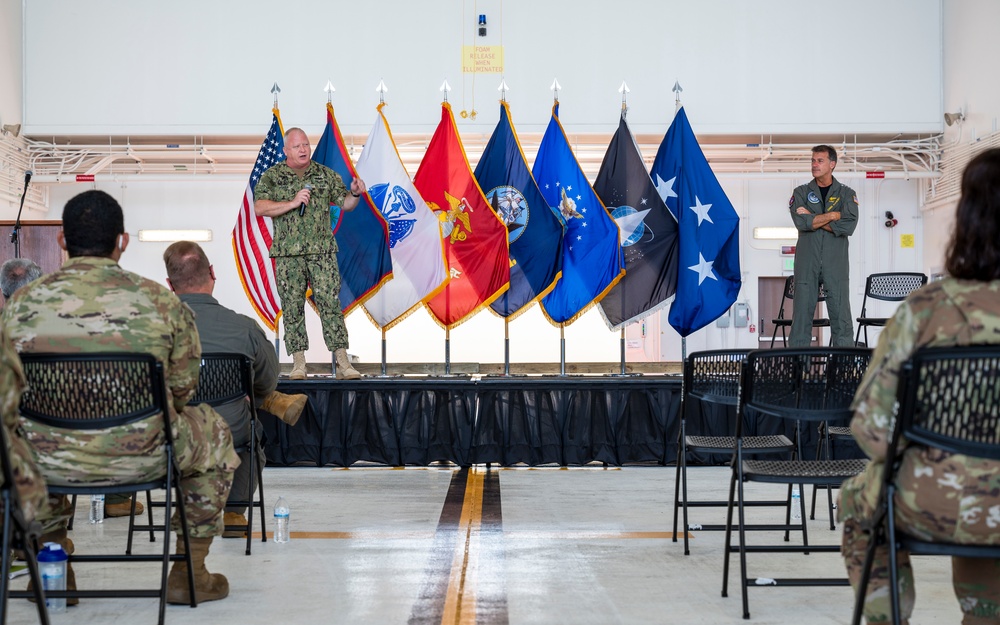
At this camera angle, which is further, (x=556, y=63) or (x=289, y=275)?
(x=556, y=63)

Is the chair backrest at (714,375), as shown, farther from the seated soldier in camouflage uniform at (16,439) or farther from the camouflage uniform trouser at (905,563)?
the seated soldier in camouflage uniform at (16,439)

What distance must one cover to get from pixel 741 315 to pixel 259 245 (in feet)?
23.7

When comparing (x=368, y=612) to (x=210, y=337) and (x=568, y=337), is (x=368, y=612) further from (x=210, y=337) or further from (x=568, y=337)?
(x=568, y=337)

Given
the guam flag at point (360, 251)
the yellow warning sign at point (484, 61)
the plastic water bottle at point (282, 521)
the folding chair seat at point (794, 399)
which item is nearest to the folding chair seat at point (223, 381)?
the plastic water bottle at point (282, 521)

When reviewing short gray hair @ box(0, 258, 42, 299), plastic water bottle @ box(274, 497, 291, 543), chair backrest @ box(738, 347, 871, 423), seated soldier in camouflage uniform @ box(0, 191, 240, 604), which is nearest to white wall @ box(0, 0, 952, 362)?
short gray hair @ box(0, 258, 42, 299)

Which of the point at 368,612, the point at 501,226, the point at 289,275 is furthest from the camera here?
the point at 501,226

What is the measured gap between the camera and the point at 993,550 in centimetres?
185

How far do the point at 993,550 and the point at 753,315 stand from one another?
1096cm

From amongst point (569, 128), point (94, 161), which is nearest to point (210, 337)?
point (569, 128)

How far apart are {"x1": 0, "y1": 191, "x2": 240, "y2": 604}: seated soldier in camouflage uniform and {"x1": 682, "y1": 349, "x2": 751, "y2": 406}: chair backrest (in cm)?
178

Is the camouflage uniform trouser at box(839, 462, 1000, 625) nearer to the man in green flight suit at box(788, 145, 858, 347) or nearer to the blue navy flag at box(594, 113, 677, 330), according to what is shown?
the man in green flight suit at box(788, 145, 858, 347)

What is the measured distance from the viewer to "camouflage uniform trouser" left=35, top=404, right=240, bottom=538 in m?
2.52

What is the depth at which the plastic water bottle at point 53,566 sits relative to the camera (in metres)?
2.80

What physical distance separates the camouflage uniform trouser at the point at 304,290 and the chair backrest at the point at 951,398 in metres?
4.66
